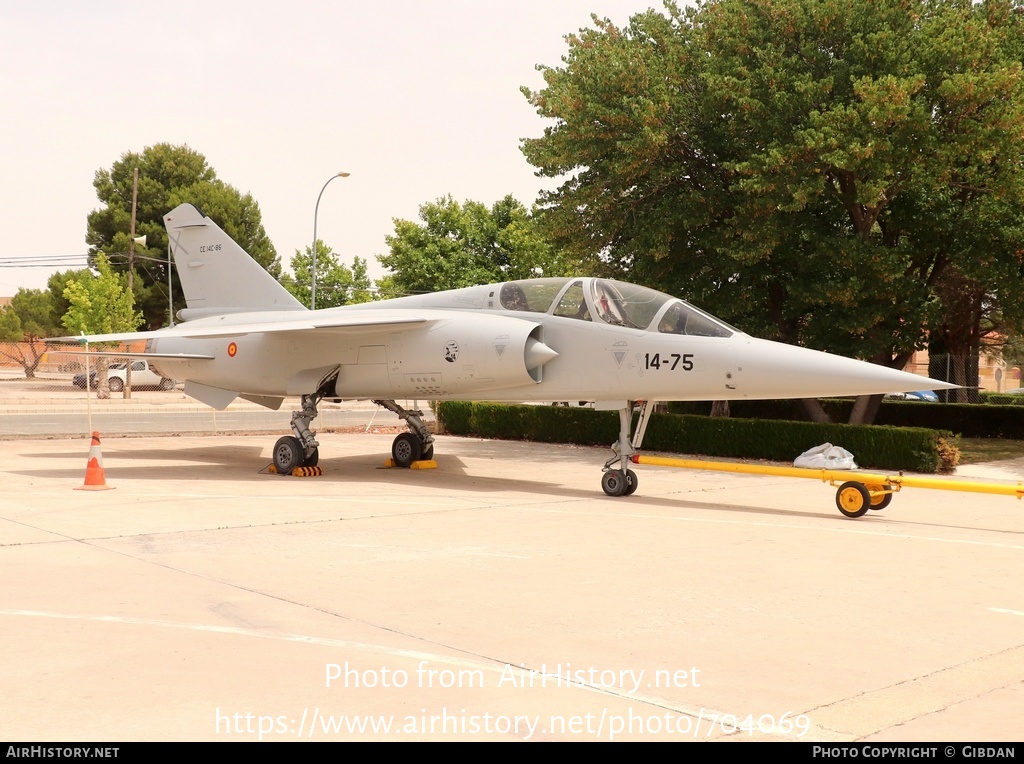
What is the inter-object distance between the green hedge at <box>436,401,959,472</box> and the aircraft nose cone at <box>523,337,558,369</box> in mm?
7676

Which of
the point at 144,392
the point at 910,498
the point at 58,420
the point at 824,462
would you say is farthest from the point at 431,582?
the point at 144,392

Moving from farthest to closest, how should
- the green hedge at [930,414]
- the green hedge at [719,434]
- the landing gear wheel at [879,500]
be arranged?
the green hedge at [930,414] < the green hedge at [719,434] < the landing gear wheel at [879,500]

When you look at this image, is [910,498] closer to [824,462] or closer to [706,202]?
[824,462]

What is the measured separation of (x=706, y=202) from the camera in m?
19.6

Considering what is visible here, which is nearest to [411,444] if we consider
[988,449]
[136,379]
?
[988,449]

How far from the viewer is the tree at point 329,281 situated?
219 ft

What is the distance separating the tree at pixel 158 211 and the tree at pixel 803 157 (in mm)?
44986

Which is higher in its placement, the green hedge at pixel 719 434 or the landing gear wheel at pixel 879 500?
the green hedge at pixel 719 434

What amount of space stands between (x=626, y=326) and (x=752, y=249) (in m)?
6.60

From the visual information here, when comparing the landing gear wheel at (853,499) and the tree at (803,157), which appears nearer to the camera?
the landing gear wheel at (853,499)

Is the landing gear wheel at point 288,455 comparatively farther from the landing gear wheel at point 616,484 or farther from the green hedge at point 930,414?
the green hedge at point 930,414

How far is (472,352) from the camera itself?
45.2ft

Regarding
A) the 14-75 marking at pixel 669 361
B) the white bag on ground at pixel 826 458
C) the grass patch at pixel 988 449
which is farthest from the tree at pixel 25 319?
the 14-75 marking at pixel 669 361
